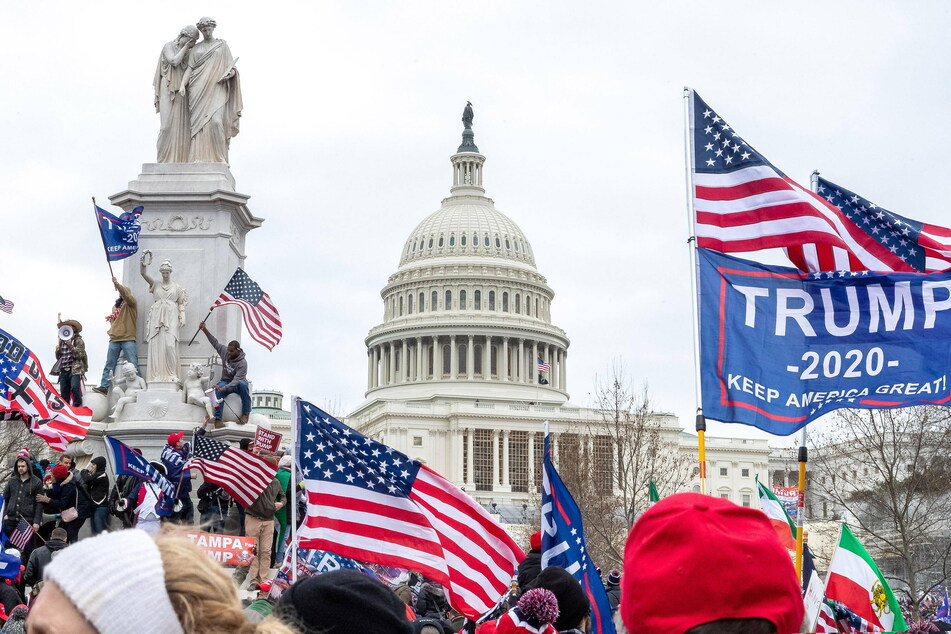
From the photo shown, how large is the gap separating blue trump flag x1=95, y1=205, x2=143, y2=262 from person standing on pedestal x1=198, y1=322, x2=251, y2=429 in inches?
58.5

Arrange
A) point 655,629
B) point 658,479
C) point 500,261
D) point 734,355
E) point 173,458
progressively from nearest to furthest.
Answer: point 655,629
point 734,355
point 173,458
point 658,479
point 500,261

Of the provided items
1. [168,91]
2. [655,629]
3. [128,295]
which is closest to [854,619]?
[655,629]

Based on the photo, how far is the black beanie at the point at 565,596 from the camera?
6.66 metres

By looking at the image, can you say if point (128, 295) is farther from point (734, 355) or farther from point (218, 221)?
point (734, 355)

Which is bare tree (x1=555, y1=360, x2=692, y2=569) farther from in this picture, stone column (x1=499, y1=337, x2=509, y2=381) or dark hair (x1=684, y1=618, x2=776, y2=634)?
stone column (x1=499, y1=337, x2=509, y2=381)

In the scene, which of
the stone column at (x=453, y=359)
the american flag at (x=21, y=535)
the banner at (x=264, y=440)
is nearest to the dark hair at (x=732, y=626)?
the american flag at (x=21, y=535)

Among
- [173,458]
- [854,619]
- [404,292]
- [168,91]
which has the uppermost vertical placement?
[404,292]

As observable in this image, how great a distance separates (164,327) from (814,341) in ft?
41.1

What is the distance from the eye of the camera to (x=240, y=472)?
45.1 feet

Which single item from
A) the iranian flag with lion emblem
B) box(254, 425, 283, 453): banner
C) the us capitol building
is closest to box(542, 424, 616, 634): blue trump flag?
the iranian flag with lion emblem

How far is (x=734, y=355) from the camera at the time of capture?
7195mm

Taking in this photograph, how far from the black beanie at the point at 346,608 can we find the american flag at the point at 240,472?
1003 cm

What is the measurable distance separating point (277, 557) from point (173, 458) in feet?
5.20

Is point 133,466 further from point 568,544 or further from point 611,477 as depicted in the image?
point 611,477
